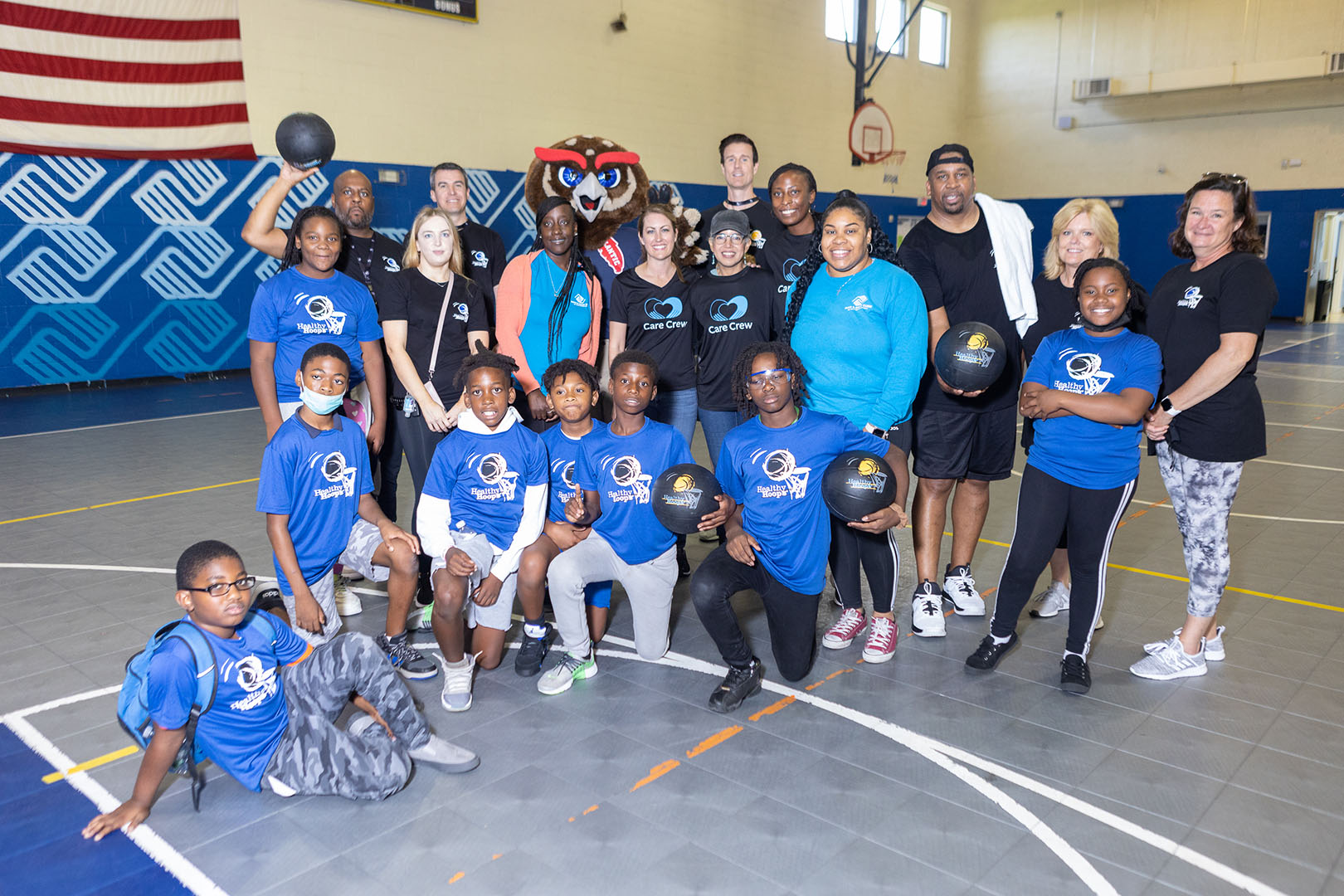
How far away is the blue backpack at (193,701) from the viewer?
8.16ft

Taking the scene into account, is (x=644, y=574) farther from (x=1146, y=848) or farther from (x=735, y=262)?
(x=1146, y=848)

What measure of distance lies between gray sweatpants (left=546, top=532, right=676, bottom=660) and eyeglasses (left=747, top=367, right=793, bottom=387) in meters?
0.78

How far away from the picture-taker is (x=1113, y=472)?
11.0 feet

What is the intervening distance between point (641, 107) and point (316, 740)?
14.2 meters

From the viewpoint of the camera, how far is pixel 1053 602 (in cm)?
422

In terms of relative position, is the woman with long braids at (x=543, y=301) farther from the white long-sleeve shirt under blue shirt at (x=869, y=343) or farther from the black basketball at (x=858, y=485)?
the black basketball at (x=858, y=485)

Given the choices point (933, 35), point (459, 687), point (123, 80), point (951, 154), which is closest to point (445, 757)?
point (459, 687)

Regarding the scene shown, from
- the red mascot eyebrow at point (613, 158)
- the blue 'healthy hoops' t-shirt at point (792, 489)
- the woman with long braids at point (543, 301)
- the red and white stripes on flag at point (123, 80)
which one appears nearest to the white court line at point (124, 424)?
the red and white stripes on flag at point (123, 80)

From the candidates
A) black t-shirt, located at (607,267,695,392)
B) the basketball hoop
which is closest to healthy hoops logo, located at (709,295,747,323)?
black t-shirt, located at (607,267,695,392)

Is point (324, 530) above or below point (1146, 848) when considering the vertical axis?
above

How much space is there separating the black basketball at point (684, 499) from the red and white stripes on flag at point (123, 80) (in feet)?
34.6

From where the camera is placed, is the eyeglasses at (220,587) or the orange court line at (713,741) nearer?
the eyeglasses at (220,587)

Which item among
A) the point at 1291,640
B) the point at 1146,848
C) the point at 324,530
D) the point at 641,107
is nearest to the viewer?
the point at 1146,848

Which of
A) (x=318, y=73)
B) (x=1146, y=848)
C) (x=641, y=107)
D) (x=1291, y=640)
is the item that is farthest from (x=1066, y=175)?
(x=1146, y=848)
